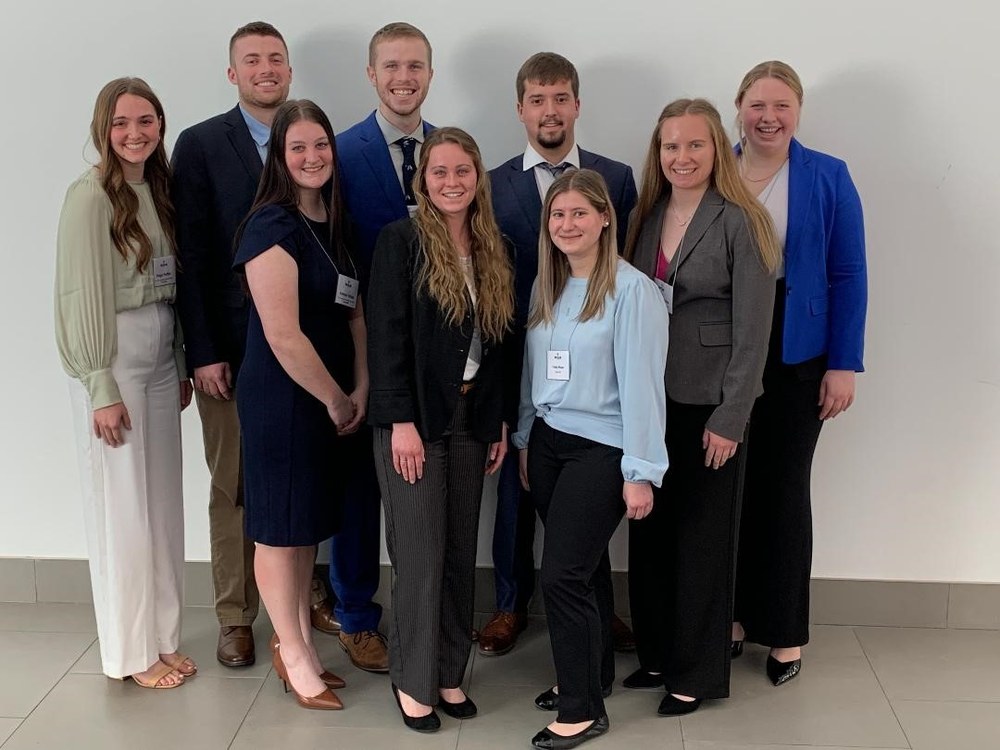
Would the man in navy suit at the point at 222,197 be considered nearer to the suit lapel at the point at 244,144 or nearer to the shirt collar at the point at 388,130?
the suit lapel at the point at 244,144

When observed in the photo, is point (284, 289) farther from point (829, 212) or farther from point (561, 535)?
point (829, 212)

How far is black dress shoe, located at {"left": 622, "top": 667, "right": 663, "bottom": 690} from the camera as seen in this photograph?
11.1 ft

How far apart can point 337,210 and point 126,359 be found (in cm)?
78

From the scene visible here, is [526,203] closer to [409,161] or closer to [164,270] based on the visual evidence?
→ [409,161]

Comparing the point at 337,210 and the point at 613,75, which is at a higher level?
the point at 613,75

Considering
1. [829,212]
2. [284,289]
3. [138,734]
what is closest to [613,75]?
[829,212]

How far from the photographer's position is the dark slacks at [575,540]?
289 cm

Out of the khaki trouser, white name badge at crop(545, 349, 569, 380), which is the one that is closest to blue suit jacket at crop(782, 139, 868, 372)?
white name badge at crop(545, 349, 569, 380)

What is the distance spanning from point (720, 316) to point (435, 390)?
802mm

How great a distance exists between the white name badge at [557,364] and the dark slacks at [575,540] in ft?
0.56

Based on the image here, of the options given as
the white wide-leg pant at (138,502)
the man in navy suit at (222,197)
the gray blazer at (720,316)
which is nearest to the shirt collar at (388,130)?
the man in navy suit at (222,197)

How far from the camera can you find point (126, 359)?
10.3ft

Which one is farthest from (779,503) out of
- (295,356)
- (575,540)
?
(295,356)

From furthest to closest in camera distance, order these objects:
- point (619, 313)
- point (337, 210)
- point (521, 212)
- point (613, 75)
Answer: point (613, 75)
point (521, 212)
point (337, 210)
point (619, 313)
